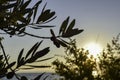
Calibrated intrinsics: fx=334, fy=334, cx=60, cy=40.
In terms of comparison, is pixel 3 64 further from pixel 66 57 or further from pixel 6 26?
pixel 66 57

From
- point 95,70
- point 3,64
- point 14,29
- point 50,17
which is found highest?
point 50,17

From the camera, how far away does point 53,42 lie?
7.77 ft

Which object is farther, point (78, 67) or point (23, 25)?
point (78, 67)

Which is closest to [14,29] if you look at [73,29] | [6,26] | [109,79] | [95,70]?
[6,26]

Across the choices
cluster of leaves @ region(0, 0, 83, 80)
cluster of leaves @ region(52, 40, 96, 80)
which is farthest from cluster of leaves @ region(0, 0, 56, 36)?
cluster of leaves @ region(52, 40, 96, 80)

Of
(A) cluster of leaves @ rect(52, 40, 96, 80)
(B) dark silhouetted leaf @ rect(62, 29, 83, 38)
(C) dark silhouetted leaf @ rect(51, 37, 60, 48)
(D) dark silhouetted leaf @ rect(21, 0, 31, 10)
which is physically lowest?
(A) cluster of leaves @ rect(52, 40, 96, 80)

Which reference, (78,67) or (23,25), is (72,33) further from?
(78,67)

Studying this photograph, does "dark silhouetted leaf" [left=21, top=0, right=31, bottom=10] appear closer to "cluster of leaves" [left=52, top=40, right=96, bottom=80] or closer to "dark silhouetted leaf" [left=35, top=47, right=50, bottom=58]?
"dark silhouetted leaf" [left=35, top=47, right=50, bottom=58]

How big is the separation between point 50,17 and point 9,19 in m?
0.30

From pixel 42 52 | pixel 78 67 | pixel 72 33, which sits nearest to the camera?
pixel 42 52

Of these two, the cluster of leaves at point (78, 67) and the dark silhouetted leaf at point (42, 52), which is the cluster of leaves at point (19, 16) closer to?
the dark silhouetted leaf at point (42, 52)

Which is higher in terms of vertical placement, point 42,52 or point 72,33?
point 72,33

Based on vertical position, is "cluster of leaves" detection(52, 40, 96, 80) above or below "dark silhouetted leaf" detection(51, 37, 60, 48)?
below

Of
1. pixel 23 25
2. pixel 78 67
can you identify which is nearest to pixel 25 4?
pixel 23 25
